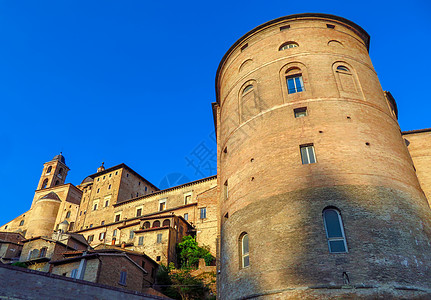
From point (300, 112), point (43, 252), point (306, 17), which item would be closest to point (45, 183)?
point (43, 252)

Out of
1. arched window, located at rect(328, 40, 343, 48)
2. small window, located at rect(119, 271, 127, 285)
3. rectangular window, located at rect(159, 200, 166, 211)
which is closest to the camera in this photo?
arched window, located at rect(328, 40, 343, 48)

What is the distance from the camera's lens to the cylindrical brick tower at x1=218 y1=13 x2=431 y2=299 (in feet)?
40.5

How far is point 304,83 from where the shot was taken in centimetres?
1761

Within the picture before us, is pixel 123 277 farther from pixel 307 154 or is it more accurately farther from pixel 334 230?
pixel 334 230

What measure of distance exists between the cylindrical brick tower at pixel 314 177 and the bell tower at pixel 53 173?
56.0 meters

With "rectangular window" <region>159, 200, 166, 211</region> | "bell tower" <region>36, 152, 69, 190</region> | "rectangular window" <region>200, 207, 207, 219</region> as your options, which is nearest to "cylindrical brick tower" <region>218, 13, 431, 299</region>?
"rectangular window" <region>200, 207, 207, 219</region>

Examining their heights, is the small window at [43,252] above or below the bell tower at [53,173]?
below

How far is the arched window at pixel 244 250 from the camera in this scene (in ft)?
48.6

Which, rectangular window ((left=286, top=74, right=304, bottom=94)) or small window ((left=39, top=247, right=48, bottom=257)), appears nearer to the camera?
rectangular window ((left=286, top=74, right=304, bottom=94))

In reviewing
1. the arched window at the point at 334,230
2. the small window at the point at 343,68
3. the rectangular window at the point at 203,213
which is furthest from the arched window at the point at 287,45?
the rectangular window at the point at 203,213

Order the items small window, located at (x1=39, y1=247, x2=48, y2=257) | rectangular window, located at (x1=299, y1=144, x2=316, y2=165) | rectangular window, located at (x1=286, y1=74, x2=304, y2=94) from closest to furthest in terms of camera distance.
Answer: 1. rectangular window, located at (x1=299, y1=144, x2=316, y2=165)
2. rectangular window, located at (x1=286, y1=74, x2=304, y2=94)
3. small window, located at (x1=39, y1=247, x2=48, y2=257)

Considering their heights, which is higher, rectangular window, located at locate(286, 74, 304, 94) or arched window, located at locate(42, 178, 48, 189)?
arched window, located at locate(42, 178, 48, 189)

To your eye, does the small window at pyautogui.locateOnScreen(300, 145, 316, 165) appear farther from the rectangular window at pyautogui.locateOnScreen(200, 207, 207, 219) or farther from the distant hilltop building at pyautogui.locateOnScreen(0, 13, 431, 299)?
the rectangular window at pyautogui.locateOnScreen(200, 207, 207, 219)

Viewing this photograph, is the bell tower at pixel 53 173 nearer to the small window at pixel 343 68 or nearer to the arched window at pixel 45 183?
the arched window at pixel 45 183
